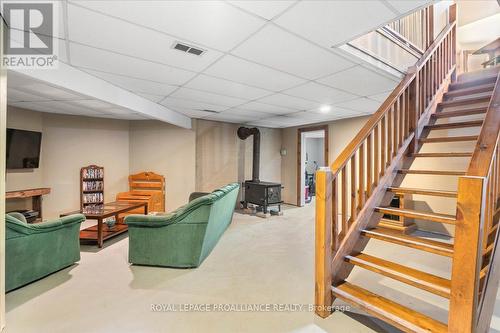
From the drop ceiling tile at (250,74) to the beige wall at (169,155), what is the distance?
3.05m

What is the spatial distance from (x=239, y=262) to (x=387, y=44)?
10.5ft

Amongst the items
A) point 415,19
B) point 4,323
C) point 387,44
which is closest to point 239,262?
point 4,323

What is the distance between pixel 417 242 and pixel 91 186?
238 inches

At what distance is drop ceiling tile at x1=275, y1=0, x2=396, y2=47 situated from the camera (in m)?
1.67

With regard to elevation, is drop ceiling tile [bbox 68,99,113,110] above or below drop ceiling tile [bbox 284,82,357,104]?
below

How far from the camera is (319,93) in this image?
370 centimetres

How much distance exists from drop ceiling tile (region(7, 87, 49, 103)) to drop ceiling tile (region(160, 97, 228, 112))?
178 centimetres

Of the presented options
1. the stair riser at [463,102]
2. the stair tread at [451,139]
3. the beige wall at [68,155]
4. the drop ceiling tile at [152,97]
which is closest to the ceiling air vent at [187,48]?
the drop ceiling tile at [152,97]

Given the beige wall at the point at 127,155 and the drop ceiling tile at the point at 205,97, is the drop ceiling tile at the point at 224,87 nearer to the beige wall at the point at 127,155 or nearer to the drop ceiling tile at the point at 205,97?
the drop ceiling tile at the point at 205,97

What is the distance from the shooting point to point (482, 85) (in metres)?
3.31

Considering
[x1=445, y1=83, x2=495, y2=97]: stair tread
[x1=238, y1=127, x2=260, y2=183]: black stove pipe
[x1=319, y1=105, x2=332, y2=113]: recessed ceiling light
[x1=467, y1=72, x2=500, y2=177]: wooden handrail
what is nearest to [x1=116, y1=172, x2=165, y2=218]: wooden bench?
[x1=238, y1=127, x2=260, y2=183]: black stove pipe

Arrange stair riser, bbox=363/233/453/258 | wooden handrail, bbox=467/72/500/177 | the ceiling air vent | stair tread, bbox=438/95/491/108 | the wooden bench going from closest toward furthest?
wooden handrail, bbox=467/72/500/177, stair riser, bbox=363/233/453/258, the ceiling air vent, stair tread, bbox=438/95/491/108, the wooden bench

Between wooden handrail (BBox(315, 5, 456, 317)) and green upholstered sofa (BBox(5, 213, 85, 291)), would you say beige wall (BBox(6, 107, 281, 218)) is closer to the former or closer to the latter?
green upholstered sofa (BBox(5, 213, 85, 291))

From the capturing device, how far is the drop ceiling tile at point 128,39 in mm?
1812
